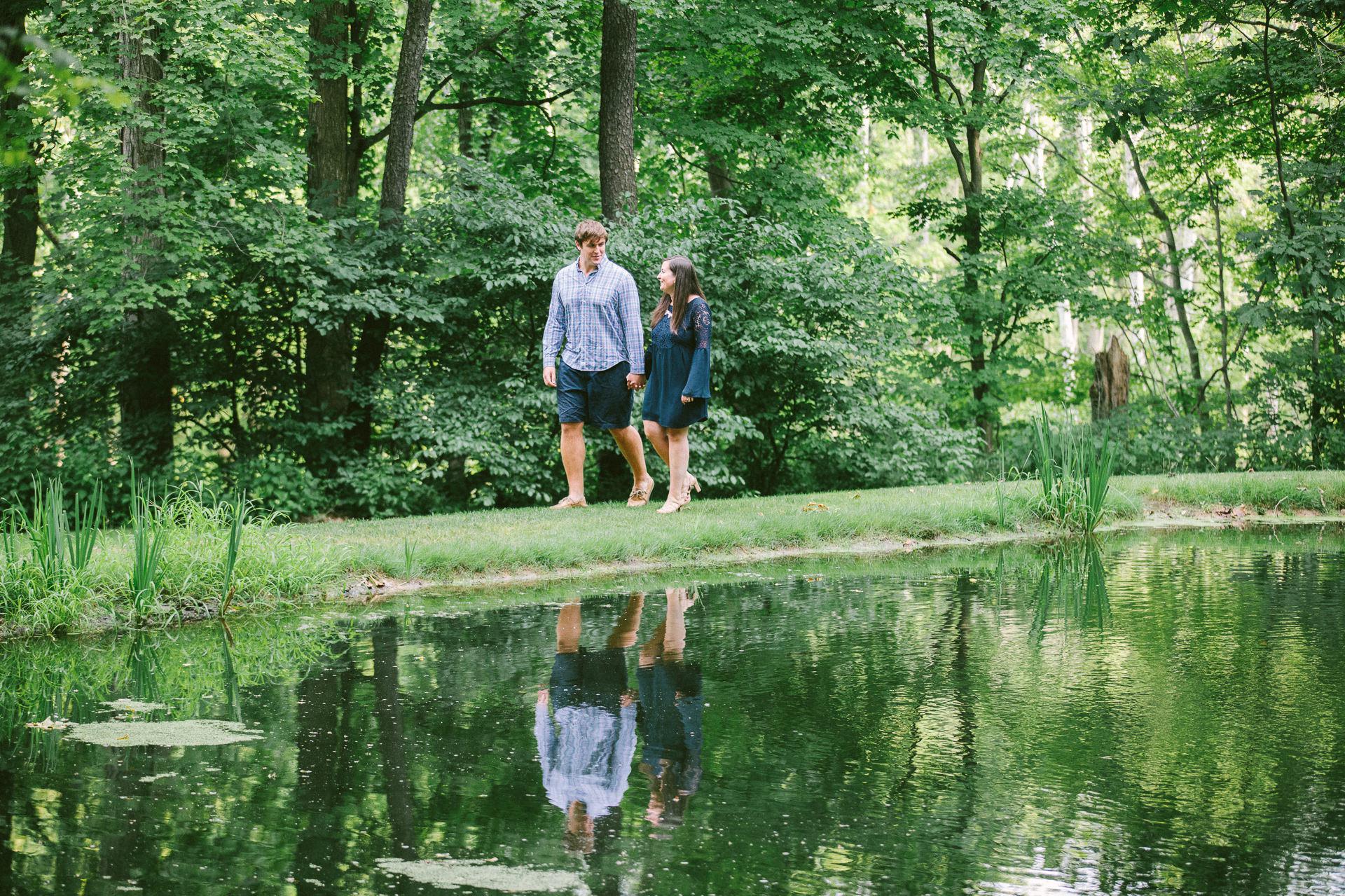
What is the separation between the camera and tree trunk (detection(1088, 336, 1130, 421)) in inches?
719

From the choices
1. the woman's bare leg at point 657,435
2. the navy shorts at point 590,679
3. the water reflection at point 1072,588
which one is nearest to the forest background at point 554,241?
the woman's bare leg at point 657,435

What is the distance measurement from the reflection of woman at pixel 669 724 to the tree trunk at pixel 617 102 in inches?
367

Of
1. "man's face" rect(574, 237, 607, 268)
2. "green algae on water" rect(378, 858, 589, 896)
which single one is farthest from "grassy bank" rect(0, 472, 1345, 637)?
"green algae on water" rect(378, 858, 589, 896)

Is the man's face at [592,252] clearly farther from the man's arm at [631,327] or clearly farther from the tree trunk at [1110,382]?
the tree trunk at [1110,382]

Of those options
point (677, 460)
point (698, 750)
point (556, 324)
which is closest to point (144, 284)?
point (556, 324)

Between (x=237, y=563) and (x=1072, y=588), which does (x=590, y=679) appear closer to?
(x=237, y=563)

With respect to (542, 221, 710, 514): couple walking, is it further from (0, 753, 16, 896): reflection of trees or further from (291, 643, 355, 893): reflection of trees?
(0, 753, 16, 896): reflection of trees

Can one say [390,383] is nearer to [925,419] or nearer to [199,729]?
[925,419]

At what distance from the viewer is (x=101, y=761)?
4023 millimetres

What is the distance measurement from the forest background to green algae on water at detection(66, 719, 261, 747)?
6.62 meters

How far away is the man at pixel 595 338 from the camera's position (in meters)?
10.0

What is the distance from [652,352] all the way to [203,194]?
448 centimetres

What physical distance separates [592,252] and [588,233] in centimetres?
18

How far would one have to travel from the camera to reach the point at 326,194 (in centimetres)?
1337
